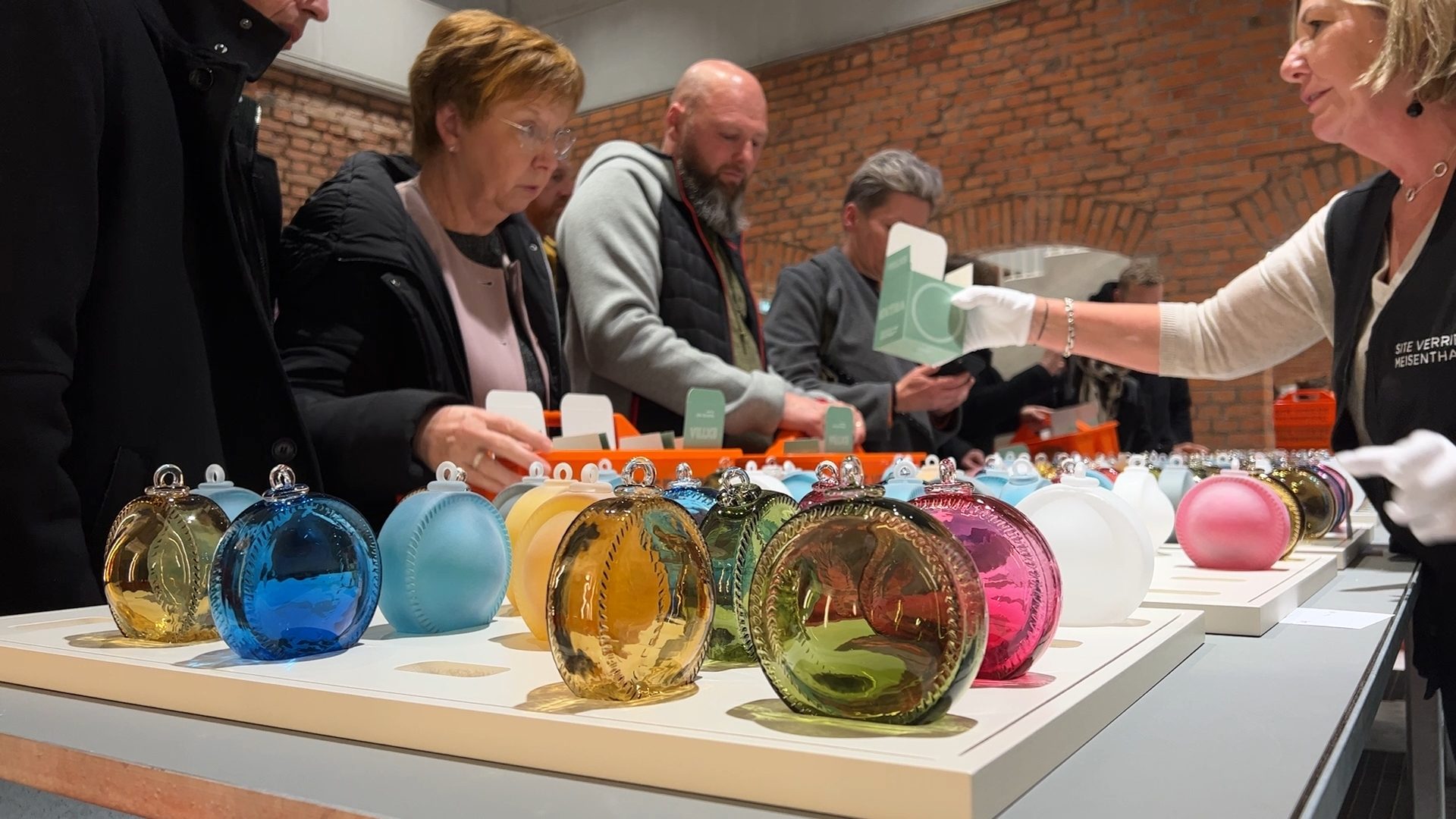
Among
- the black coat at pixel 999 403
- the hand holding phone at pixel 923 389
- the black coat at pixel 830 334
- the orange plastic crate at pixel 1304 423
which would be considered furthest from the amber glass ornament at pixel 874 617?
the black coat at pixel 999 403

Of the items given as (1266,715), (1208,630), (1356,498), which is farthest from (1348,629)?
(1356,498)

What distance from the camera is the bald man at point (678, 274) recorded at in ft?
7.51

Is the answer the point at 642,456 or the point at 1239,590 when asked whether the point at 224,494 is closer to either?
the point at 642,456

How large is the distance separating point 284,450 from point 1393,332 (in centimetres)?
155

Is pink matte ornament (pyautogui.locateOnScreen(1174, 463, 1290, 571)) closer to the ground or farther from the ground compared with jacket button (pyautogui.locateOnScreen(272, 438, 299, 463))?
closer to the ground

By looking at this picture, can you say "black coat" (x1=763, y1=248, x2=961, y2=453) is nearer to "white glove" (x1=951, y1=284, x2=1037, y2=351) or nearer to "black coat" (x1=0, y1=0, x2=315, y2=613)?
"white glove" (x1=951, y1=284, x2=1037, y2=351)

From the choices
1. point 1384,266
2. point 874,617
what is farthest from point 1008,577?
point 1384,266

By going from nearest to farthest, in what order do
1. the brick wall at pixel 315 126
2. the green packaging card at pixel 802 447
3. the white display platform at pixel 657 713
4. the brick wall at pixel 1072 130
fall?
the white display platform at pixel 657 713, the green packaging card at pixel 802 447, the brick wall at pixel 315 126, the brick wall at pixel 1072 130

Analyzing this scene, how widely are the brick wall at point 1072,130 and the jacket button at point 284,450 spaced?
515 centimetres

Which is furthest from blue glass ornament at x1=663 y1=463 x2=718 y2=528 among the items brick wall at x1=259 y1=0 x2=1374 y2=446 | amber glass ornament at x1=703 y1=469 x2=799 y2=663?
brick wall at x1=259 y1=0 x2=1374 y2=446

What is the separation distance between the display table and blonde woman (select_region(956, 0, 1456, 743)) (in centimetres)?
80

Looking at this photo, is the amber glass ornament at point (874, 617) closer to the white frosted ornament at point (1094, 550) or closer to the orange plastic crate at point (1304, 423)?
the white frosted ornament at point (1094, 550)

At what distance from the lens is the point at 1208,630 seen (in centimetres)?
99

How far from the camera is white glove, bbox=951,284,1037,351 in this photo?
2131mm
